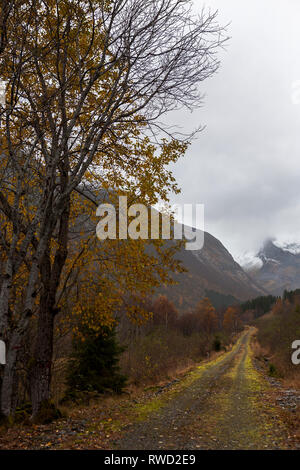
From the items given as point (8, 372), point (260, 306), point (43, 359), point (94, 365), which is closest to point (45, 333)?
point (43, 359)

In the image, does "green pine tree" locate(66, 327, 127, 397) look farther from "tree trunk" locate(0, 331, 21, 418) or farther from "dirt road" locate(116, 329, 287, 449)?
"tree trunk" locate(0, 331, 21, 418)

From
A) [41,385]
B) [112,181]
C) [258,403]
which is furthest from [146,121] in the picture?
[258,403]

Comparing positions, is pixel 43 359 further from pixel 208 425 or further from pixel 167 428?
pixel 208 425

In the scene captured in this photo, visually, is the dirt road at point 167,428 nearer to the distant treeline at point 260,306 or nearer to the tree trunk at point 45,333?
the tree trunk at point 45,333

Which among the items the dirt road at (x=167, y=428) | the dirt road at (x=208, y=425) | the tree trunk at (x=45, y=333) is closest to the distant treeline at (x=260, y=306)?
the dirt road at (x=208, y=425)

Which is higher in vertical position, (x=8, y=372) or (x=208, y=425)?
(x=8, y=372)

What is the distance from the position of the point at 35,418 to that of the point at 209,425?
3.93m

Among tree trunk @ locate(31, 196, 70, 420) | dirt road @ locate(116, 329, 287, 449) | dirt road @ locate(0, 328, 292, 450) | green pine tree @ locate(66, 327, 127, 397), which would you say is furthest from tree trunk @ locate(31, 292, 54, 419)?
green pine tree @ locate(66, 327, 127, 397)

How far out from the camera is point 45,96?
745 centimetres

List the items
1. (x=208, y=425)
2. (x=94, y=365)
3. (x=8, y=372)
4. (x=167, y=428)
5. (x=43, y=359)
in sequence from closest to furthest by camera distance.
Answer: (x=8, y=372), (x=167, y=428), (x=208, y=425), (x=43, y=359), (x=94, y=365)

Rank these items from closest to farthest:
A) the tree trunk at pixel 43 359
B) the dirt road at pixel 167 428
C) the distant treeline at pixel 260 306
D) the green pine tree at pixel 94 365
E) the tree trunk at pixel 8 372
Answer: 1. the dirt road at pixel 167 428
2. the tree trunk at pixel 8 372
3. the tree trunk at pixel 43 359
4. the green pine tree at pixel 94 365
5. the distant treeline at pixel 260 306
